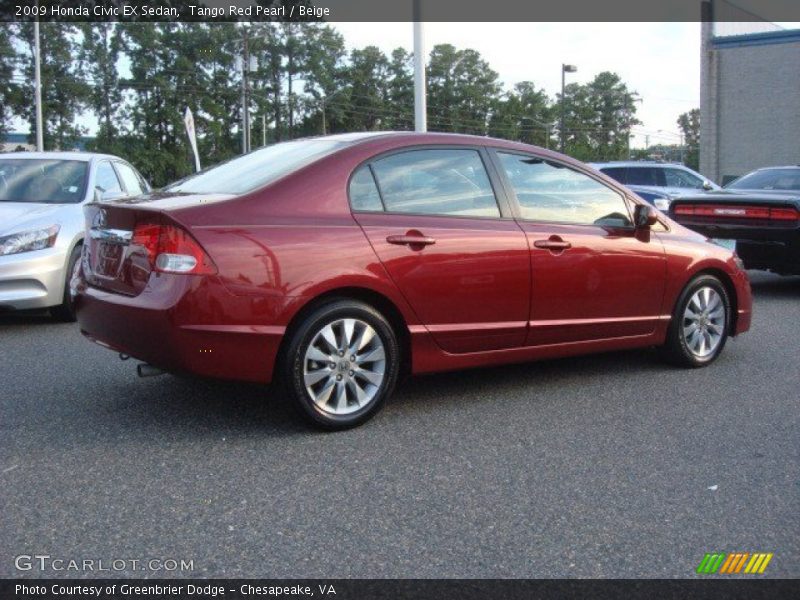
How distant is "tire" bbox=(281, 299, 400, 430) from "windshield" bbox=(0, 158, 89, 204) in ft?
15.2

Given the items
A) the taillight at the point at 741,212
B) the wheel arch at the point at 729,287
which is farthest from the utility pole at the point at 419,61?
the wheel arch at the point at 729,287

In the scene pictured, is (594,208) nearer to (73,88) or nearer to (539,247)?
(539,247)

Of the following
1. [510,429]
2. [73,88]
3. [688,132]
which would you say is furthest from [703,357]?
[688,132]

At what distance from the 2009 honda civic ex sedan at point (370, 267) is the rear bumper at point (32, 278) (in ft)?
8.30

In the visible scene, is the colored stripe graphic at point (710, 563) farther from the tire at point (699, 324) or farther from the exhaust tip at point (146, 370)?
the tire at point (699, 324)

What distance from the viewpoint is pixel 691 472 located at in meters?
3.94

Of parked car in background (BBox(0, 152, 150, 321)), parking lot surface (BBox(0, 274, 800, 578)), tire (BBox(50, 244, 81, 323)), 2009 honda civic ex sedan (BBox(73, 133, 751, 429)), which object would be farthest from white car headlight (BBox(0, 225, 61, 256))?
2009 honda civic ex sedan (BBox(73, 133, 751, 429))

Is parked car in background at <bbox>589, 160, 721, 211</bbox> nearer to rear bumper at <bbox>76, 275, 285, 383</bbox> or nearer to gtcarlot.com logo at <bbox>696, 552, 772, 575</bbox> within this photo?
rear bumper at <bbox>76, 275, 285, 383</bbox>

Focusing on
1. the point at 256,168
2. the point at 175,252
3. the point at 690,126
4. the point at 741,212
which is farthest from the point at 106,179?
the point at 690,126

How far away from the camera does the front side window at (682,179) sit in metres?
16.8

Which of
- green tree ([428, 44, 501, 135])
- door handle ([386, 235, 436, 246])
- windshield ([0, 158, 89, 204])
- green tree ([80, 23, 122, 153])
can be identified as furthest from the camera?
green tree ([428, 44, 501, 135])

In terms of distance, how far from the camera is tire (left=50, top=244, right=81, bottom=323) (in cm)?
747

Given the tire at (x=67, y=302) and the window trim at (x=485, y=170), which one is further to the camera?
the tire at (x=67, y=302)
